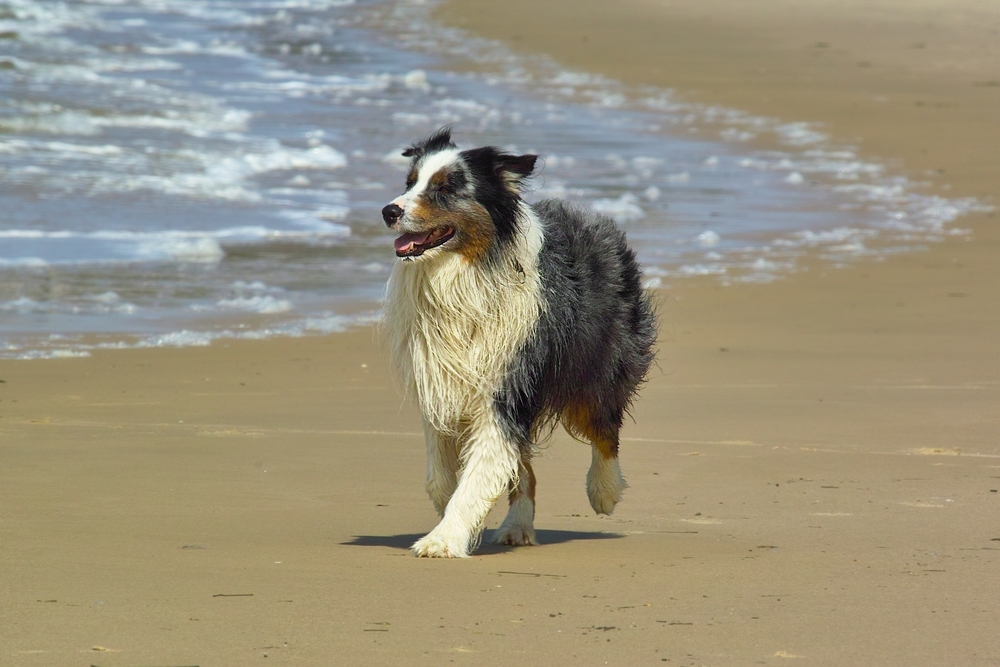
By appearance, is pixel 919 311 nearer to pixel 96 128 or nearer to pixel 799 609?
pixel 799 609

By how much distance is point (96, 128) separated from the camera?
2122 cm

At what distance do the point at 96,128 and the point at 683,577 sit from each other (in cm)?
1762

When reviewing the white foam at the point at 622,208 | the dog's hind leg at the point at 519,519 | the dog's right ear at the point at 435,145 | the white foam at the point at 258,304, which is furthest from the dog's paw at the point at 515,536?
the white foam at the point at 622,208

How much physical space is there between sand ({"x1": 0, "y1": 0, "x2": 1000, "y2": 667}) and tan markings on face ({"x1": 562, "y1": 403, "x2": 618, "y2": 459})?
0.34m

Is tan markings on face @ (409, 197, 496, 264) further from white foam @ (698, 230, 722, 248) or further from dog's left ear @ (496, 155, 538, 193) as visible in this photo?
white foam @ (698, 230, 722, 248)

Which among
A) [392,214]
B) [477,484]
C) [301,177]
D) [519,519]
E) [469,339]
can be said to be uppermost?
[392,214]

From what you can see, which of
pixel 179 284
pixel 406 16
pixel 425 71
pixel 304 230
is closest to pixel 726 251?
pixel 304 230

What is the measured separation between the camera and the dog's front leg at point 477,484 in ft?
18.8

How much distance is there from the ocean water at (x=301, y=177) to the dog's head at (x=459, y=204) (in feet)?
15.9

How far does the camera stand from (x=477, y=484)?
5828 mm

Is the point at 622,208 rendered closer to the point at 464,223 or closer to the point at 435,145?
the point at 435,145

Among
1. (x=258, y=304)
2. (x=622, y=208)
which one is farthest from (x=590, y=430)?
(x=622, y=208)

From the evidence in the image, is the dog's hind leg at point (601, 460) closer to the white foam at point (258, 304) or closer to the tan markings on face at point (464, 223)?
the tan markings on face at point (464, 223)

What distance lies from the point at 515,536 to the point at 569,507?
96 cm
